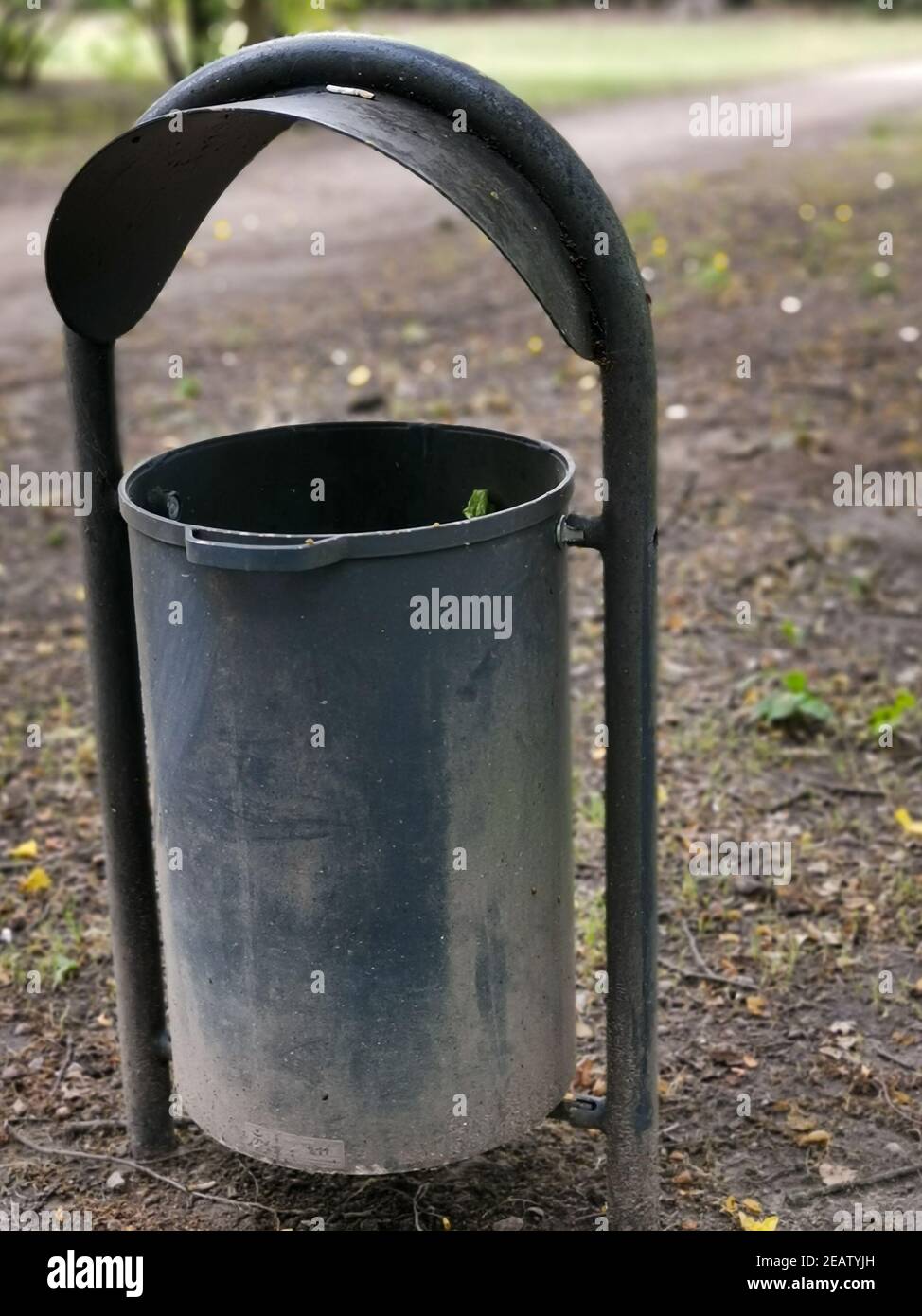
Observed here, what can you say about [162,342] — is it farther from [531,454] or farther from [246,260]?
[531,454]

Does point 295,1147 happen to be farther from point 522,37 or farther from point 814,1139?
point 522,37

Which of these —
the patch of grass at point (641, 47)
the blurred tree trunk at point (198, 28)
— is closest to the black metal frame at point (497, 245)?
the patch of grass at point (641, 47)

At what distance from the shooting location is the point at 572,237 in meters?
2.19

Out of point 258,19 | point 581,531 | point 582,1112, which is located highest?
point 258,19

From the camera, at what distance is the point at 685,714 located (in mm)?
4445

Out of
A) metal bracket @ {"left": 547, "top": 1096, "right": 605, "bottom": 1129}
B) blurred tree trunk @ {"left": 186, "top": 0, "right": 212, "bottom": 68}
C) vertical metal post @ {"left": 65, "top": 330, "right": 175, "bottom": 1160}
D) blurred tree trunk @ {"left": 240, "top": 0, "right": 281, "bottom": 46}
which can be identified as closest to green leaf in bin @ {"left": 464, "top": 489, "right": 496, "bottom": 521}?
vertical metal post @ {"left": 65, "top": 330, "right": 175, "bottom": 1160}

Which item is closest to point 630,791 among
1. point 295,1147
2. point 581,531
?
point 581,531

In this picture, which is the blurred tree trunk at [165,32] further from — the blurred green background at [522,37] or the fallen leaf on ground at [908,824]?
the fallen leaf on ground at [908,824]

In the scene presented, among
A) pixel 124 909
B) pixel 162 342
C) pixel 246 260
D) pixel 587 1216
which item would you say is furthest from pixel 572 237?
pixel 246 260

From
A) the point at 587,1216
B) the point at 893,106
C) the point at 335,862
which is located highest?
the point at 893,106

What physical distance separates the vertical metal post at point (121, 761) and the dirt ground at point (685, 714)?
0.56ft

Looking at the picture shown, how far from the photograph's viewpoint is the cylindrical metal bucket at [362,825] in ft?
7.27

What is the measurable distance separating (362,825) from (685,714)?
7.56 feet

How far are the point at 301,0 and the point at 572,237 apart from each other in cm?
1505
